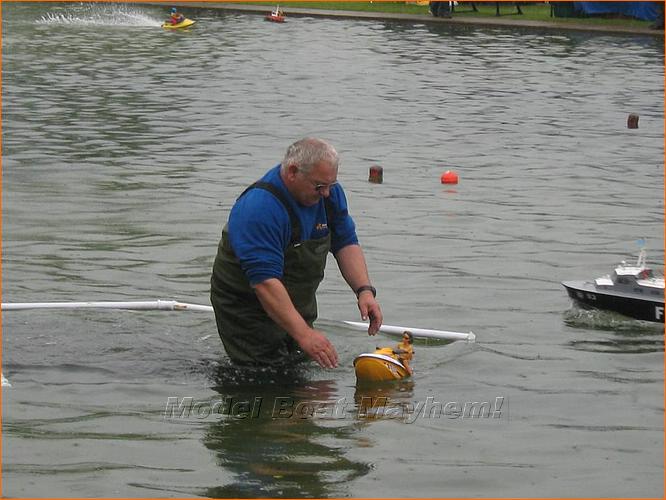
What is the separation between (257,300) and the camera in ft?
29.8

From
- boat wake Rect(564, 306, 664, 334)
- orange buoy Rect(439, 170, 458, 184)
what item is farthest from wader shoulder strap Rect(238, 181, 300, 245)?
orange buoy Rect(439, 170, 458, 184)

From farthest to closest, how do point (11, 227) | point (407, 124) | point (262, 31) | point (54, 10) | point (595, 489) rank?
point (54, 10) < point (262, 31) < point (407, 124) < point (11, 227) < point (595, 489)

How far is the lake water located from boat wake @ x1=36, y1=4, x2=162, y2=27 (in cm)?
1932

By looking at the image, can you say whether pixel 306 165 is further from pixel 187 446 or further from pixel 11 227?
pixel 11 227

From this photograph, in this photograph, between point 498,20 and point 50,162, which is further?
point 498,20

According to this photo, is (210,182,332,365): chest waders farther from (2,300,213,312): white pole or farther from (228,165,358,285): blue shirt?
(2,300,213,312): white pole

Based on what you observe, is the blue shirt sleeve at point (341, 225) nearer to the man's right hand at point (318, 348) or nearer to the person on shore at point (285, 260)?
the person on shore at point (285, 260)

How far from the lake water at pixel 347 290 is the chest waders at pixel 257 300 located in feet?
0.65

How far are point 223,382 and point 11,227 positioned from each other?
615cm

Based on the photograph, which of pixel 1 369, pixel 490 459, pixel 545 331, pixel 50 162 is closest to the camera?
pixel 490 459

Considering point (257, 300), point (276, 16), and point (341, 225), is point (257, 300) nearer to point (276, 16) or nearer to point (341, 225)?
point (341, 225)

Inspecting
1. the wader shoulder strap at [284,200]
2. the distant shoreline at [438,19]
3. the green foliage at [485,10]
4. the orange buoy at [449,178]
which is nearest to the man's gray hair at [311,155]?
the wader shoulder strap at [284,200]

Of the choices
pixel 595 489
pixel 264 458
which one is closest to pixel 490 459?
pixel 595 489

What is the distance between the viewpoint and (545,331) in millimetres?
10898
